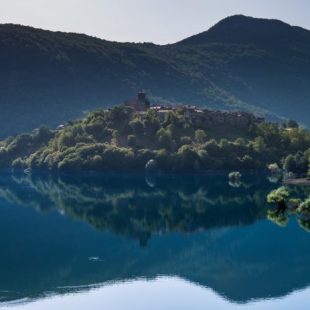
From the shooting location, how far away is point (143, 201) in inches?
3442

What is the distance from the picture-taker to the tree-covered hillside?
413ft

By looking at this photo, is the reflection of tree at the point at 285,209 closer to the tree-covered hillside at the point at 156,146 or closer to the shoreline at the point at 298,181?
the shoreline at the point at 298,181

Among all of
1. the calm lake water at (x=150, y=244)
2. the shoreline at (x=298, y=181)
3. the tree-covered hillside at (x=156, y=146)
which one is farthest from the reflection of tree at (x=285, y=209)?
the tree-covered hillside at (x=156, y=146)

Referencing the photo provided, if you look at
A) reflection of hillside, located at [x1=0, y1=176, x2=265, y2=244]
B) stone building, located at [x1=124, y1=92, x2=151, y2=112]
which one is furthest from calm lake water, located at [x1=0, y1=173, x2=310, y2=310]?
stone building, located at [x1=124, y1=92, x2=151, y2=112]

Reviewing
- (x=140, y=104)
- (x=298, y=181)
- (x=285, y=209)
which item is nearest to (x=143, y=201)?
(x=298, y=181)

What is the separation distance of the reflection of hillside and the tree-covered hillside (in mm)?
9060

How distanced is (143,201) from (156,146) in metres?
47.1

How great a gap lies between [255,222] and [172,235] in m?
9.90

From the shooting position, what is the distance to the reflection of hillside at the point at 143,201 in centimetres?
7025

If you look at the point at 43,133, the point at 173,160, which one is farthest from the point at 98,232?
the point at 43,133

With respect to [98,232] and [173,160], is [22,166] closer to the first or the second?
[173,160]

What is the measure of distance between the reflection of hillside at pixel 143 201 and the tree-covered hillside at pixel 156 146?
357 inches

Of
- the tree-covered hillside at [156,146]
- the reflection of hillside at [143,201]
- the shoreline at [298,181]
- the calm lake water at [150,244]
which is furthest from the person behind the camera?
the tree-covered hillside at [156,146]

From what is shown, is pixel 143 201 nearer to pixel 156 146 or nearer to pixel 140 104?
pixel 156 146
